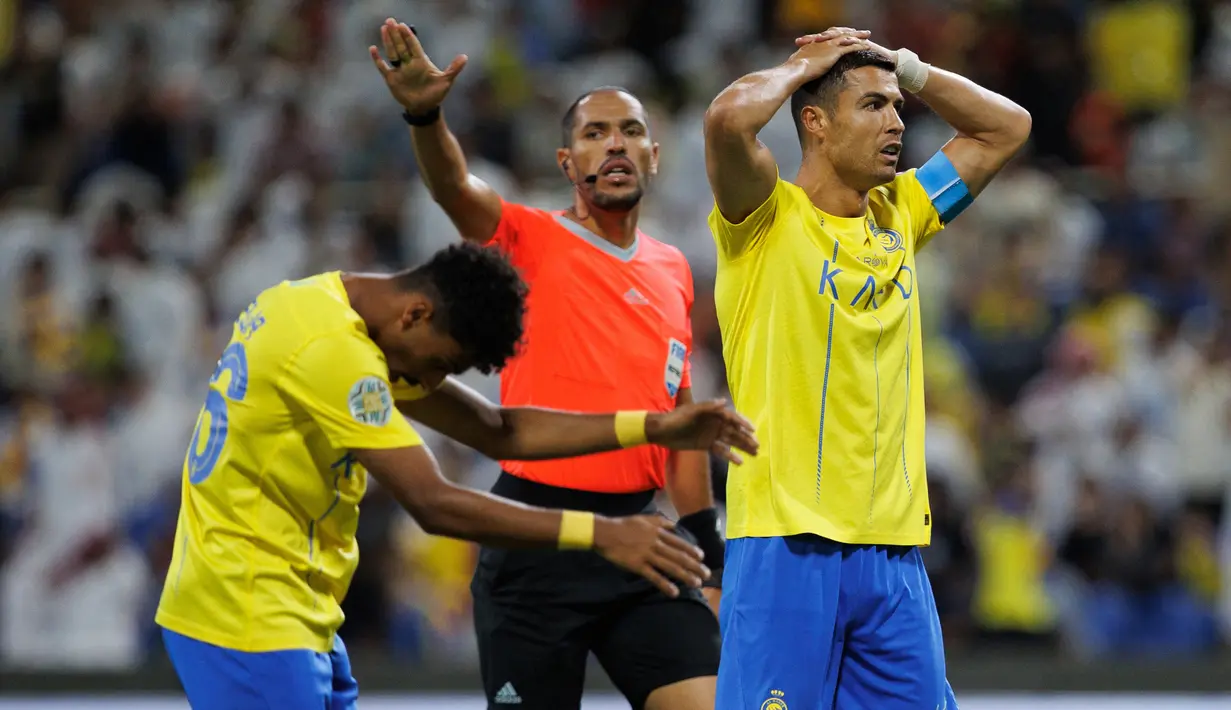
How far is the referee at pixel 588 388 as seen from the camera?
551 centimetres

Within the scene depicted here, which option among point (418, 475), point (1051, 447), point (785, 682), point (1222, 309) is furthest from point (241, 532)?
point (1222, 309)

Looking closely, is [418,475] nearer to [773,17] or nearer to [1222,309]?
[1222,309]

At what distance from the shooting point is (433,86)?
561cm

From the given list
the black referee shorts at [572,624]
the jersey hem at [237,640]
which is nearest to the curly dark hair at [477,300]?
the jersey hem at [237,640]

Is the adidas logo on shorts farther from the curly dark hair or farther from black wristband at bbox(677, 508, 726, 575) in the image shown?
the curly dark hair

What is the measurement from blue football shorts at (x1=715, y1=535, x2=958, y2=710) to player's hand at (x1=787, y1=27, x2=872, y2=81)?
1.35 meters

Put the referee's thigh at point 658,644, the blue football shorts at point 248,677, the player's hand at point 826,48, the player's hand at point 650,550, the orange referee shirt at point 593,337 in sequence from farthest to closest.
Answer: the orange referee shirt at point 593,337 → the referee's thigh at point 658,644 → the player's hand at point 826,48 → the blue football shorts at point 248,677 → the player's hand at point 650,550

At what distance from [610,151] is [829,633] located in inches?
79.8

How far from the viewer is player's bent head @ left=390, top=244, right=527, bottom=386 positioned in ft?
14.2

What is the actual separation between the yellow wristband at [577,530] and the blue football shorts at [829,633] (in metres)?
0.64

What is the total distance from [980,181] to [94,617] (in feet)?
22.6

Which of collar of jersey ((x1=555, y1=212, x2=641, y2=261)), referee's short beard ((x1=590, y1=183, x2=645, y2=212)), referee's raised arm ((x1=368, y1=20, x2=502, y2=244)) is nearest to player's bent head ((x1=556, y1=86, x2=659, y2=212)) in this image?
referee's short beard ((x1=590, y1=183, x2=645, y2=212))

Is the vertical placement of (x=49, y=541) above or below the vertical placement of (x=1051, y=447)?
below

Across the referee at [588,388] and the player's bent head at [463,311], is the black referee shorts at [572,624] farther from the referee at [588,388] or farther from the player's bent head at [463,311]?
the player's bent head at [463,311]
